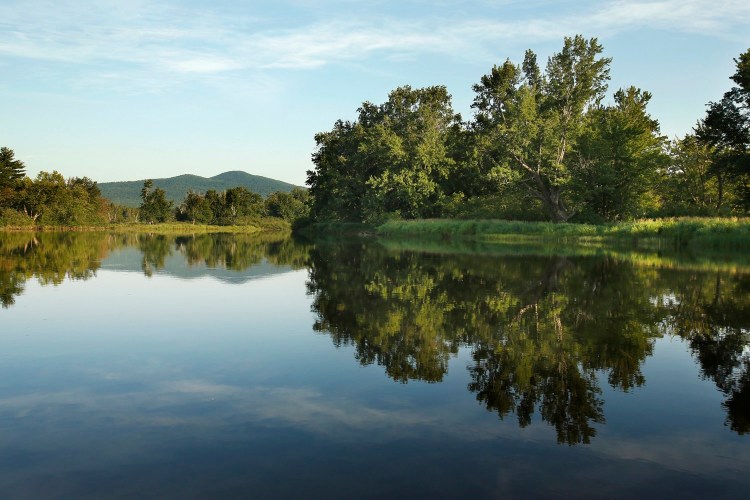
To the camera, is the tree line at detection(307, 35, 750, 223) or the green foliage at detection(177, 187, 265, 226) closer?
the tree line at detection(307, 35, 750, 223)

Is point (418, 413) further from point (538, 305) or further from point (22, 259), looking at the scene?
point (22, 259)

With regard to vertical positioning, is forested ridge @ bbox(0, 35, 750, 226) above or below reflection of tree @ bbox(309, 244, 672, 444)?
above

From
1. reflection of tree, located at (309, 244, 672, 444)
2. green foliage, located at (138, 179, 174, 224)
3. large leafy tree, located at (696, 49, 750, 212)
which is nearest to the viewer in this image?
reflection of tree, located at (309, 244, 672, 444)

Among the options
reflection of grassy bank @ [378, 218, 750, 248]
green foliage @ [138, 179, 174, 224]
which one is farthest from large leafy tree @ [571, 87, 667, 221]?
green foliage @ [138, 179, 174, 224]

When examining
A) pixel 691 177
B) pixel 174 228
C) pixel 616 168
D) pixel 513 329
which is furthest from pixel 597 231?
pixel 174 228

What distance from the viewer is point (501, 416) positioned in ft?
23.2

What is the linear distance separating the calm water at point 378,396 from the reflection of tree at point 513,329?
0.21 ft

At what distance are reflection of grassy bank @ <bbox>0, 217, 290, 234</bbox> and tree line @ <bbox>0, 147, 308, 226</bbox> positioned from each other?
2.68 metres

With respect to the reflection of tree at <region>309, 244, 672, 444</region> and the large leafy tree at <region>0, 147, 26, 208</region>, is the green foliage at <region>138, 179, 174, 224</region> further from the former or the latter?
the reflection of tree at <region>309, 244, 672, 444</region>

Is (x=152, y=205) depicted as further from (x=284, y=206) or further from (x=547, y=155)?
(x=547, y=155)

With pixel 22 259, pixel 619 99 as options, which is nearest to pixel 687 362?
pixel 22 259

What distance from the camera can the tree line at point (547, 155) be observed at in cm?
5603

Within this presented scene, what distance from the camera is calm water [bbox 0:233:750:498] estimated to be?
548cm

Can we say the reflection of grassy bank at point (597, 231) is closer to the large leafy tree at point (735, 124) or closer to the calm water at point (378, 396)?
the large leafy tree at point (735, 124)
